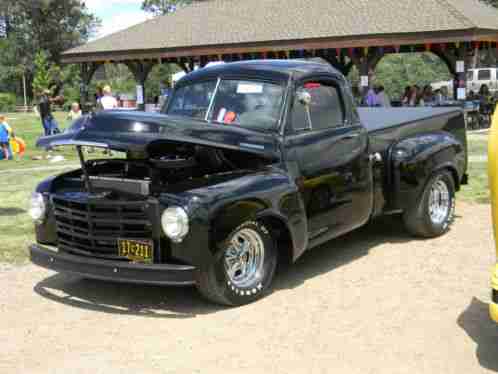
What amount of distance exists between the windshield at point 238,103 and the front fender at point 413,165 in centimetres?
166

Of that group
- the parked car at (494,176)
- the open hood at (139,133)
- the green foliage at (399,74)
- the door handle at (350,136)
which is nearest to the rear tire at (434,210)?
the door handle at (350,136)

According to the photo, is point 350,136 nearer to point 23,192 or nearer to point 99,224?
point 99,224

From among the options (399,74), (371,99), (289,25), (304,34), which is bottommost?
(371,99)

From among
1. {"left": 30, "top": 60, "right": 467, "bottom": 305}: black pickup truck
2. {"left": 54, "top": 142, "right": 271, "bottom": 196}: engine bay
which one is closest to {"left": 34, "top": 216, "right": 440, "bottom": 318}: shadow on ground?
{"left": 30, "top": 60, "right": 467, "bottom": 305}: black pickup truck

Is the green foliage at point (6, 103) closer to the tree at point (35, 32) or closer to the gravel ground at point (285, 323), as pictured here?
the tree at point (35, 32)

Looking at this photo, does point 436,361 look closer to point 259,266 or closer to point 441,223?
point 259,266

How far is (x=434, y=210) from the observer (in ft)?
25.6

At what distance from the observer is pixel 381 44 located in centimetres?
2530

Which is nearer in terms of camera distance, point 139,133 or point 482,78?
point 139,133

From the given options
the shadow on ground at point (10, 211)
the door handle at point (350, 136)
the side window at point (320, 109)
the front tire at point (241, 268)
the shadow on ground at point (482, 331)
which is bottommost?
the shadow on ground at point (482, 331)

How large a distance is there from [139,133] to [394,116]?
372 centimetres

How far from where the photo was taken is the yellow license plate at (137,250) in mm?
5238

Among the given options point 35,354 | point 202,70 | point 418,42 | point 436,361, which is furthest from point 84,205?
point 418,42

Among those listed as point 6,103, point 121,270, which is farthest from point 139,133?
point 6,103
